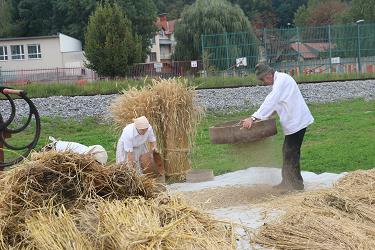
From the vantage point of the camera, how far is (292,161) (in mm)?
7551

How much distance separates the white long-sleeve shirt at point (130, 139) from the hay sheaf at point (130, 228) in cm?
337

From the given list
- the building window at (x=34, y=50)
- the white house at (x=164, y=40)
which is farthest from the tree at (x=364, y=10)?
the building window at (x=34, y=50)

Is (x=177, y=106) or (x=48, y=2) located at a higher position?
(x=48, y=2)

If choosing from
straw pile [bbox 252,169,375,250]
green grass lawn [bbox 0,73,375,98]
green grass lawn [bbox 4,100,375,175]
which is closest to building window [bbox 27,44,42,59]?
green grass lawn [bbox 0,73,375,98]

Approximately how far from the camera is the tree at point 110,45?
37.1 meters

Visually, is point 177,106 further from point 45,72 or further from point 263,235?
point 45,72

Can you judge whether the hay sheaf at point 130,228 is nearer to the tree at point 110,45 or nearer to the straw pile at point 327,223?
the straw pile at point 327,223

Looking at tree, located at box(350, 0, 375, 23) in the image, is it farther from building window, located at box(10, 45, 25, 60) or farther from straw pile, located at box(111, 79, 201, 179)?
straw pile, located at box(111, 79, 201, 179)

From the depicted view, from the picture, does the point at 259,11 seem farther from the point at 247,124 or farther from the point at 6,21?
the point at 247,124

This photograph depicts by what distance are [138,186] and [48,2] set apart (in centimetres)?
5852

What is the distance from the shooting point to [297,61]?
32000mm

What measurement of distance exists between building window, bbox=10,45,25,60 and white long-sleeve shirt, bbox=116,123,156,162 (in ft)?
165

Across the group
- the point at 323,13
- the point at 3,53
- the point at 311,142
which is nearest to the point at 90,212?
the point at 311,142

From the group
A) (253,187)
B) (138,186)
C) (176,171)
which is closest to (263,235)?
(138,186)
